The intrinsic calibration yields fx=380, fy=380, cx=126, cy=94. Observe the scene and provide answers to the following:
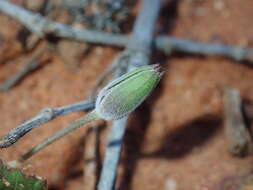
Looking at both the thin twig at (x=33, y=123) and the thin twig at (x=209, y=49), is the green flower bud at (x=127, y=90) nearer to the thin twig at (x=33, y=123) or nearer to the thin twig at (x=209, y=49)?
the thin twig at (x=33, y=123)

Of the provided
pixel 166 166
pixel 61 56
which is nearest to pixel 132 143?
pixel 166 166

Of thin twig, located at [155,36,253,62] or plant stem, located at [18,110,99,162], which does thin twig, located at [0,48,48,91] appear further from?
plant stem, located at [18,110,99,162]

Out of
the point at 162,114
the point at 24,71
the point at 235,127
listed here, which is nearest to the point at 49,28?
the point at 24,71

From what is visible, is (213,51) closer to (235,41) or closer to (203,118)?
(235,41)

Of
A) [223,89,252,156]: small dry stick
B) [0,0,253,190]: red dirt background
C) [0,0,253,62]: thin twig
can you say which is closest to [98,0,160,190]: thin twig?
[0,0,253,62]: thin twig

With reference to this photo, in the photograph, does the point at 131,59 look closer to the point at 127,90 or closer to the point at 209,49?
the point at 209,49

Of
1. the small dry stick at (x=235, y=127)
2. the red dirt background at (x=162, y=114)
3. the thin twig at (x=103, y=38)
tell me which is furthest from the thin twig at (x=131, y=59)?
the small dry stick at (x=235, y=127)
